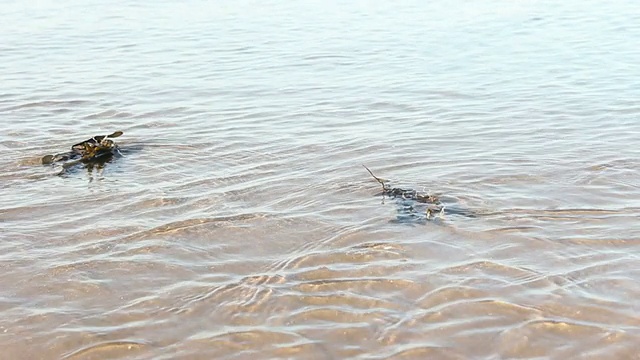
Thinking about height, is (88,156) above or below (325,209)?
above

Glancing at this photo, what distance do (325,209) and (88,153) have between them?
2322mm

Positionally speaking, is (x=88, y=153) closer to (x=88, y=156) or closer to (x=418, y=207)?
(x=88, y=156)

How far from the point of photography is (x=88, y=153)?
6465 millimetres

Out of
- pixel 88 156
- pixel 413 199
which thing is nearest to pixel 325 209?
pixel 413 199

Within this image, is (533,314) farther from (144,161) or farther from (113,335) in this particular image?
(144,161)

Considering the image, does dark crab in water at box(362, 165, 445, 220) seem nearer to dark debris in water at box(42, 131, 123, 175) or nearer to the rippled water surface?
the rippled water surface

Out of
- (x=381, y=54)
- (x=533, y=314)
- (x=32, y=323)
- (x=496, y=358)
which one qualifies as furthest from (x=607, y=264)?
(x=381, y=54)

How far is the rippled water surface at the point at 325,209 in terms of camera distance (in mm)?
3719

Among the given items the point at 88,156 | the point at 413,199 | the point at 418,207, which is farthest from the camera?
the point at 88,156

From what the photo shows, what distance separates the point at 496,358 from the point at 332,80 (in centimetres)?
679

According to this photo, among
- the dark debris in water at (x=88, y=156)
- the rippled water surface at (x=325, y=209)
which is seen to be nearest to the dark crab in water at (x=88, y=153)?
the dark debris in water at (x=88, y=156)

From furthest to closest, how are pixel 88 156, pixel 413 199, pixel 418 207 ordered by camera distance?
1. pixel 88 156
2. pixel 413 199
3. pixel 418 207

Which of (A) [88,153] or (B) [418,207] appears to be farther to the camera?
(A) [88,153]

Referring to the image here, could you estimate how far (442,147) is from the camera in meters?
6.77
